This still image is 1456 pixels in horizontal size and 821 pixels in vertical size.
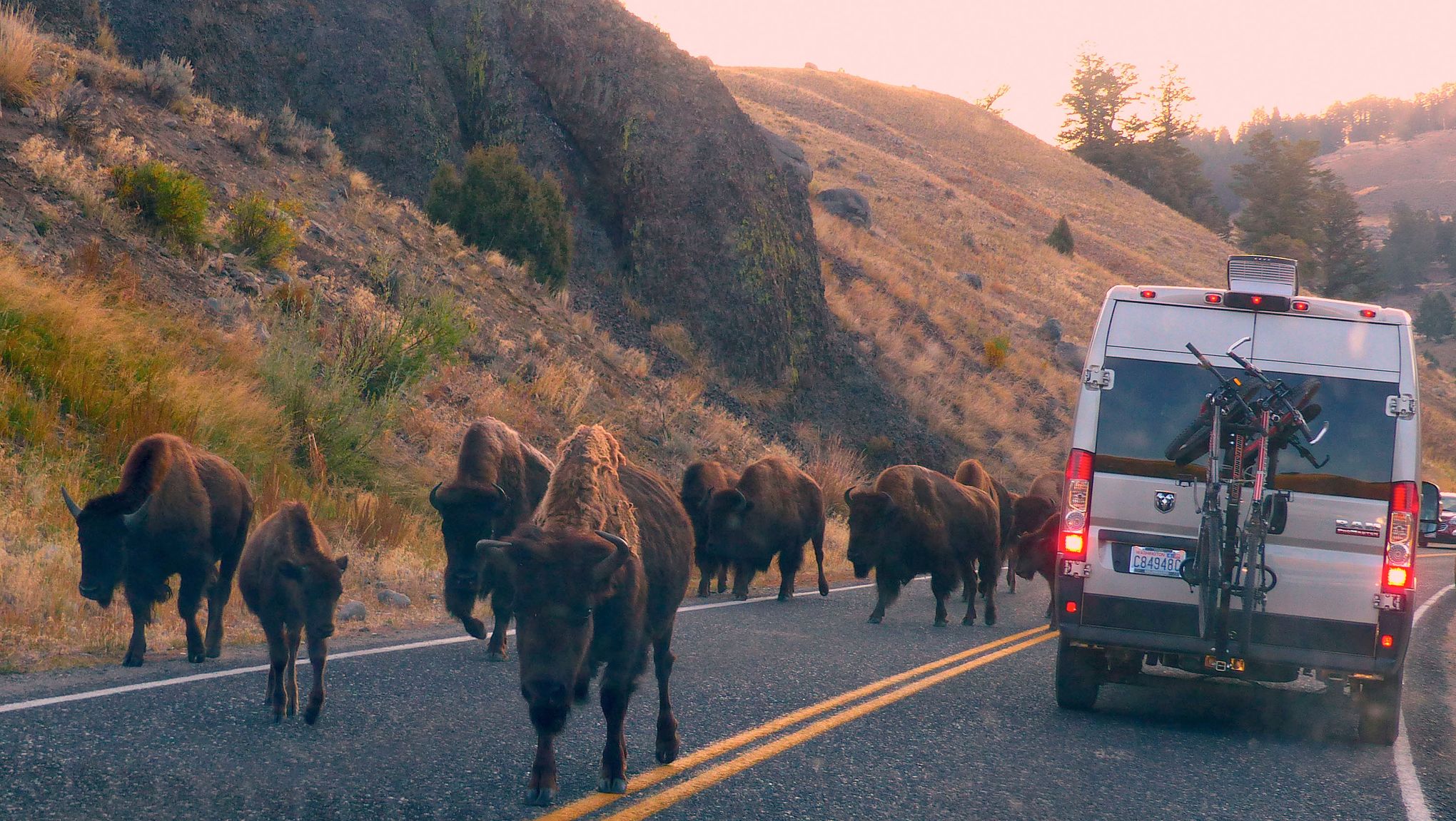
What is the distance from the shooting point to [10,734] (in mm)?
5516

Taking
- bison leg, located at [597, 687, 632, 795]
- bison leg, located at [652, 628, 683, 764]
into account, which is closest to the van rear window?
bison leg, located at [652, 628, 683, 764]

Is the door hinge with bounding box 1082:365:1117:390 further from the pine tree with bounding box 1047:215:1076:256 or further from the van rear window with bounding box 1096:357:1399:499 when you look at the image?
the pine tree with bounding box 1047:215:1076:256

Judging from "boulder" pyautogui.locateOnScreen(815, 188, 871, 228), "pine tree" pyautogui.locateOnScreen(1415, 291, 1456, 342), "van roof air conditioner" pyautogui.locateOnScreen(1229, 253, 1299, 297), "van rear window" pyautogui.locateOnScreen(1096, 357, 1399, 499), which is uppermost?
"pine tree" pyautogui.locateOnScreen(1415, 291, 1456, 342)

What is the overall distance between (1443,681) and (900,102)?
86353 mm

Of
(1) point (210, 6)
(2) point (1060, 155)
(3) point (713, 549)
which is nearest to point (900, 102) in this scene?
(2) point (1060, 155)

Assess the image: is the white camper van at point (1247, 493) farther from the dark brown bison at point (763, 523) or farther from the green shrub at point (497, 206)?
the green shrub at point (497, 206)

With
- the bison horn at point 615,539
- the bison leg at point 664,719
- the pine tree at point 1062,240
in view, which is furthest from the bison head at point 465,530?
the pine tree at point 1062,240

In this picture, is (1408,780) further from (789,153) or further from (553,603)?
(789,153)

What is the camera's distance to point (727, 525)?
1305 cm

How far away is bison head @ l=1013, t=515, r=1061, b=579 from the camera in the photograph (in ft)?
41.5

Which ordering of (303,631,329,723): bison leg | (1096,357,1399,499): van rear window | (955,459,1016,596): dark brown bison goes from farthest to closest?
Answer: (955,459,1016,596): dark brown bison < (1096,357,1399,499): van rear window < (303,631,329,723): bison leg

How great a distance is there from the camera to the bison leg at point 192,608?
7797 millimetres

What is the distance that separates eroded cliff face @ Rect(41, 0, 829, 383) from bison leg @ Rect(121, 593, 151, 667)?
59.0 ft

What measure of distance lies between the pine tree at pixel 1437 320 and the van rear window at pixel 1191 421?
103984 millimetres
